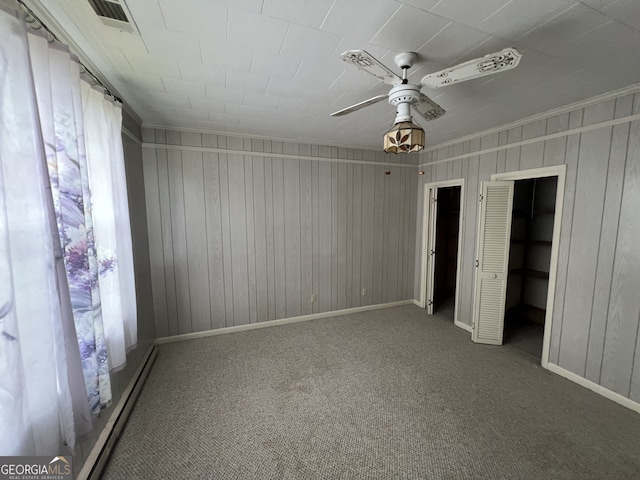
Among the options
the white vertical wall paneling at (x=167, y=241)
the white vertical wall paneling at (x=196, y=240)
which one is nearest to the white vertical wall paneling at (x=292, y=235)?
the white vertical wall paneling at (x=196, y=240)

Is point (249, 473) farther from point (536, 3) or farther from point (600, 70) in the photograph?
point (600, 70)

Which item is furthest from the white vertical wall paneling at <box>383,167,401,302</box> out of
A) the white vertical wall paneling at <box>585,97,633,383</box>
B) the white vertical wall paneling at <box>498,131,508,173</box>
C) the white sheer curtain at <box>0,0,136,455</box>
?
the white sheer curtain at <box>0,0,136,455</box>

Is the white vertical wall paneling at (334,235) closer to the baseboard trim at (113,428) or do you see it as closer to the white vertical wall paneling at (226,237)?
the white vertical wall paneling at (226,237)

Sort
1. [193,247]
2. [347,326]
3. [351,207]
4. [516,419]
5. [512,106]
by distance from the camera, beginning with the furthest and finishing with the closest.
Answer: [351,207] < [347,326] < [193,247] < [512,106] < [516,419]

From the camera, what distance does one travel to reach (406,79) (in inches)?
60.9

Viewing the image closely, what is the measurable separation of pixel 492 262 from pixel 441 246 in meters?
1.68

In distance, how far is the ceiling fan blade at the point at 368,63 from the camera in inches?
46.9

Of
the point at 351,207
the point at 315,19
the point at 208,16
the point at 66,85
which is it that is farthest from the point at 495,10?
the point at 351,207

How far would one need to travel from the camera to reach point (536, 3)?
1175 mm

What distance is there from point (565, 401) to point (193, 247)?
4105 millimetres

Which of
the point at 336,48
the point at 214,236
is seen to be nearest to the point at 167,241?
the point at 214,236

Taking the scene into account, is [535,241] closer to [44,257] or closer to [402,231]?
[402,231]

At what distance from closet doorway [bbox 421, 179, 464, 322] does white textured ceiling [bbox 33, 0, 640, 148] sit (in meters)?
1.72

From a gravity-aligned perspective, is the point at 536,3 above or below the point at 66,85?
above
